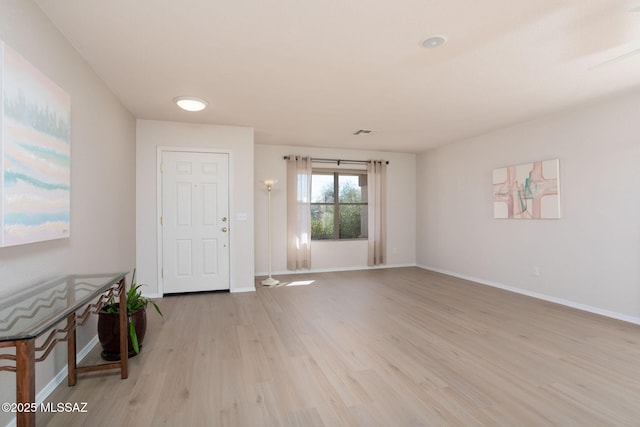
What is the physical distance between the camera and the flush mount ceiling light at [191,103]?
3396mm

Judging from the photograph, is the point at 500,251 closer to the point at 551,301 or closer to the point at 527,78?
the point at 551,301

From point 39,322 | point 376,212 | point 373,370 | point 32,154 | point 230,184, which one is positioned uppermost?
point 230,184

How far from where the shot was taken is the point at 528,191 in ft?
14.1

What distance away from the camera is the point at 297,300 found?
13.5 feet

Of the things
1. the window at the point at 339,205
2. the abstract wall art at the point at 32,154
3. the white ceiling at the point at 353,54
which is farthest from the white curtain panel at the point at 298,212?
the abstract wall art at the point at 32,154

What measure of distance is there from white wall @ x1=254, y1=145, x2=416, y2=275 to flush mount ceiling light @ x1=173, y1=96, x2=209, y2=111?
212 centimetres

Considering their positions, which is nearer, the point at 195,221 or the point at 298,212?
the point at 195,221

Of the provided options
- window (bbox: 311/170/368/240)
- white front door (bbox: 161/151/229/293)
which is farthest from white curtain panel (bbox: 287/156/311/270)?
→ white front door (bbox: 161/151/229/293)

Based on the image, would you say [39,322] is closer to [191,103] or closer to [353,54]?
[353,54]

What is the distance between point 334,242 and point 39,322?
518 centimetres

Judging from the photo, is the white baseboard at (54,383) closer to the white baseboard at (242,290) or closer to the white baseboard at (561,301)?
the white baseboard at (242,290)

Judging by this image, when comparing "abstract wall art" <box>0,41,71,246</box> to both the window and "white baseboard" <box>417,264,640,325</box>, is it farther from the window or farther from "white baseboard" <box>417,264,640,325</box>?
"white baseboard" <box>417,264,640,325</box>

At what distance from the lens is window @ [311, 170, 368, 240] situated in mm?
6141

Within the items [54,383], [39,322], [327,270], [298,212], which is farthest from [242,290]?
[39,322]
